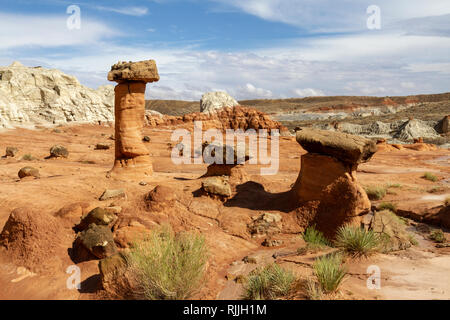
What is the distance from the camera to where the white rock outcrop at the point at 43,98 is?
30672mm

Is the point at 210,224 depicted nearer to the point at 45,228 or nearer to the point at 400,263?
the point at 45,228

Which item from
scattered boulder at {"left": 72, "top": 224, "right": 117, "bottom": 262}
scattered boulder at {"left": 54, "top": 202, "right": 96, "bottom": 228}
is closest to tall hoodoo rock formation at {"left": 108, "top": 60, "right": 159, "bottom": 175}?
scattered boulder at {"left": 54, "top": 202, "right": 96, "bottom": 228}

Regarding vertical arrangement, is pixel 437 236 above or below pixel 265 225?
below

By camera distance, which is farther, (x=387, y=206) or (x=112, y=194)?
(x=387, y=206)

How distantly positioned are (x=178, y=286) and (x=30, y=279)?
3.22 m

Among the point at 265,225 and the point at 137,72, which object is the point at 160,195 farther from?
the point at 137,72

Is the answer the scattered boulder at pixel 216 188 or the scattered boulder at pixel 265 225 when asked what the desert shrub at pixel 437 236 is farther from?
the scattered boulder at pixel 216 188

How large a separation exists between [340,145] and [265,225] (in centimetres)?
280

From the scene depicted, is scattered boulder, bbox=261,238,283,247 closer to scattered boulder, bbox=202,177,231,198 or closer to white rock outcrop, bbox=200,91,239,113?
scattered boulder, bbox=202,177,231,198

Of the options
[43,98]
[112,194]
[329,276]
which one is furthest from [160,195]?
[43,98]

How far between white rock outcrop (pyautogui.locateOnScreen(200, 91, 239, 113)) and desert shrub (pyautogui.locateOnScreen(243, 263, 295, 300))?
107 feet

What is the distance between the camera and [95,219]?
23.5 feet

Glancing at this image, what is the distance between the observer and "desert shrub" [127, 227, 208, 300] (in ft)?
14.5

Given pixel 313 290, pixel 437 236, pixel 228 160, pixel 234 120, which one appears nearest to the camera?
pixel 313 290
